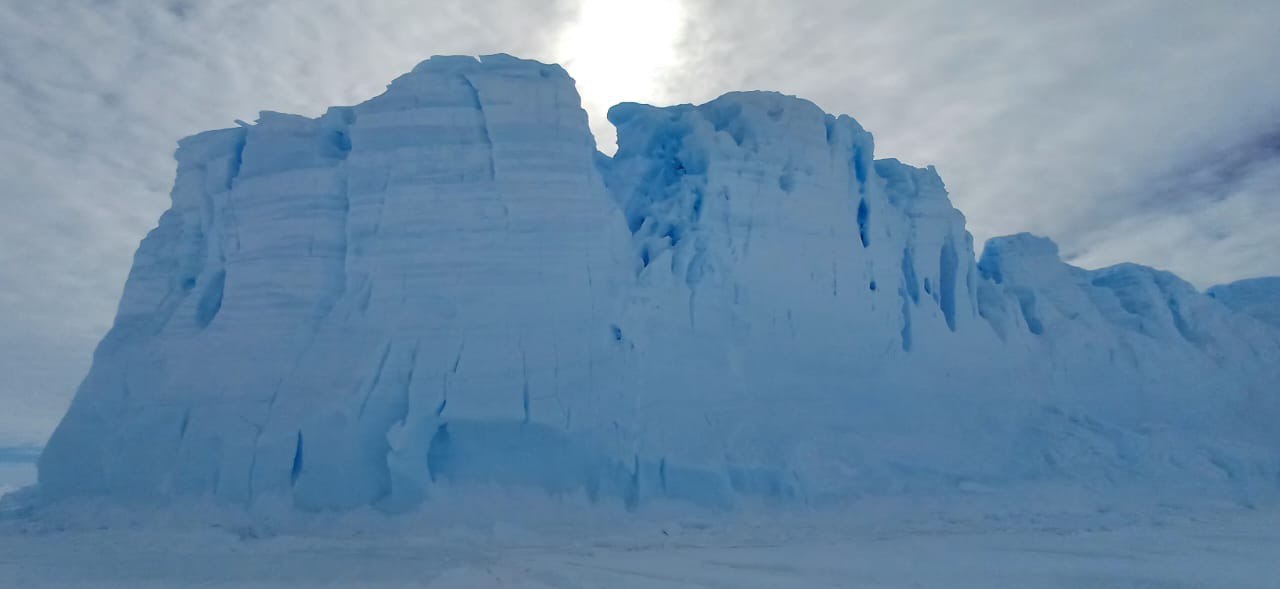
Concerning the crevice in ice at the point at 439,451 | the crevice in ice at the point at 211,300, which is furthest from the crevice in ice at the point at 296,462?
the crevice in ice at the point at 211,300

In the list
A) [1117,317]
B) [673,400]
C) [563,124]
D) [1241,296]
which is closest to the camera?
[673,400]

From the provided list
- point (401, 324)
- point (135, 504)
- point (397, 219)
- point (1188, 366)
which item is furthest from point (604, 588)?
point (1188, 366)

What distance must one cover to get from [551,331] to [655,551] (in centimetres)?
358

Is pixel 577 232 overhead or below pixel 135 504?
overhead

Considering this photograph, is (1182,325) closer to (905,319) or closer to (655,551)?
(905,319)

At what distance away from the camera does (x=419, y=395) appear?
11055 millimetres

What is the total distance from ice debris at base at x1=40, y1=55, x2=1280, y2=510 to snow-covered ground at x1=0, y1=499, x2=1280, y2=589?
0.58 m

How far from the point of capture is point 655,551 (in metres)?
9.23

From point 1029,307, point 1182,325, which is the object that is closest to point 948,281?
Answer: point 1029,307

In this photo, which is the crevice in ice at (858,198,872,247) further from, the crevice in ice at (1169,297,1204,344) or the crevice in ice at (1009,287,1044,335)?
the crevice in ice at (1169,297,1204,344)

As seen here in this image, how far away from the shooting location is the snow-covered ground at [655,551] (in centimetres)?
784

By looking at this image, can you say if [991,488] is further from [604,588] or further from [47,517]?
[47,517]

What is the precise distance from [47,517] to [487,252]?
6824 mm

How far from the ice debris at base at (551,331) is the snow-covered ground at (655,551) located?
22.6 inches
